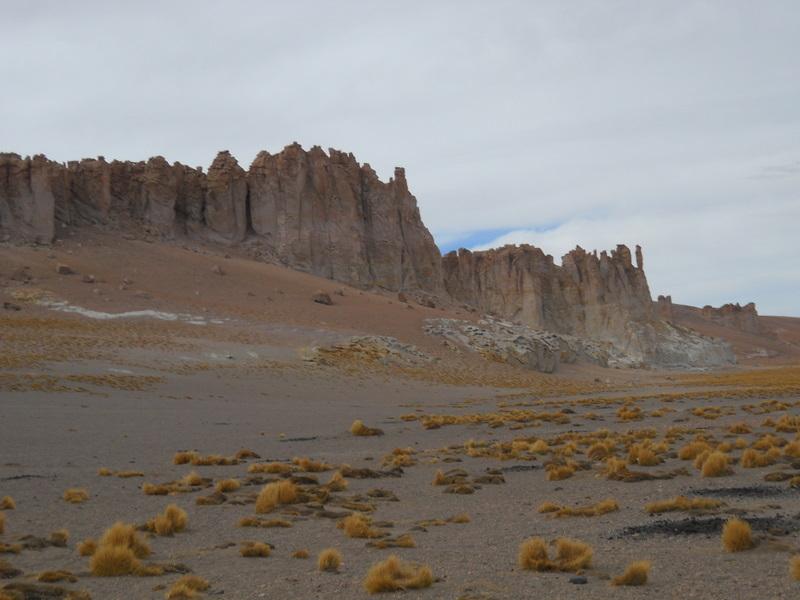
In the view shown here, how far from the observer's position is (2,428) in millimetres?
21672

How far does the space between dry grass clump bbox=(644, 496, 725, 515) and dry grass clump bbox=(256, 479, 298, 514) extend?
553 centimetres

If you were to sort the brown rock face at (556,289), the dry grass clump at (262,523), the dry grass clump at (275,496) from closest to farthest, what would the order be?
1. the dry grass clump at (262,523)
2. the dry grass clump at (275,496)
3. the brown rock face at (556,289)

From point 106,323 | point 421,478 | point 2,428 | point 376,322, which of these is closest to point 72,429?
point 2,428

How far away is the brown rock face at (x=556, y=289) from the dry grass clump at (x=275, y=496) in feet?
333

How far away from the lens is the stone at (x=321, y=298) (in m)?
62.7

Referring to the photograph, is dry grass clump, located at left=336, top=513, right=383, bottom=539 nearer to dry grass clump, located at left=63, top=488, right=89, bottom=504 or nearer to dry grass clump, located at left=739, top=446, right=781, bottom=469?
dry grass clump, located at left=63, top=488, right=89, bottom=504

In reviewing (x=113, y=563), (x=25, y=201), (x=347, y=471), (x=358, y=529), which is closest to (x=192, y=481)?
(x=347, y=471)

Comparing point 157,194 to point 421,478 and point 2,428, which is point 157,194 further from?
point 421,478

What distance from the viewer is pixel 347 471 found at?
16688mm

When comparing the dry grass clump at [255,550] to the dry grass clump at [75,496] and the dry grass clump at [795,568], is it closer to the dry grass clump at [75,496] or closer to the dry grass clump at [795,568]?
the dry grass clump at [75,496]

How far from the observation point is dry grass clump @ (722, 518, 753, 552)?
28.6 ft

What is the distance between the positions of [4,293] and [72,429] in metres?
32.8

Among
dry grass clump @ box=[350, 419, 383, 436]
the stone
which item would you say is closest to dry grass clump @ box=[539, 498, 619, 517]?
dry grass clump @ box=[350, 419, 383, 436]

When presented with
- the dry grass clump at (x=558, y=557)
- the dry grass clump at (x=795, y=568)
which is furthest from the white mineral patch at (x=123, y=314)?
the dry grass clump at (x=795, y=568)
